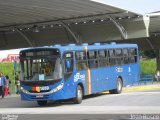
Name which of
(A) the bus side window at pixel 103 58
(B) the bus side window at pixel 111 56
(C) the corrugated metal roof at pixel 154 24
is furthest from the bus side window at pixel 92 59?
(C) the corrugated metal roof at pixel 154 24

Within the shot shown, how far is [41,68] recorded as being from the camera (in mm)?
23547

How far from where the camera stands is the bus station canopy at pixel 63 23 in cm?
3209

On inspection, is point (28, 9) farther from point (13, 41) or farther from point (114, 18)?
point (13, 41)

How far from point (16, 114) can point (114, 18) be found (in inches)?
807

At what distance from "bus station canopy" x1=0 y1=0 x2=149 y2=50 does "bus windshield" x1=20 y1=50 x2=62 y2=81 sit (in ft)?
21.7

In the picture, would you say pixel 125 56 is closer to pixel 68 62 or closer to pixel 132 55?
pixel 132 55

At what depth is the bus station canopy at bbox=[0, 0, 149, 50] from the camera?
32094 mm

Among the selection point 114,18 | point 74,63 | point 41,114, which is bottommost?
point 41,114

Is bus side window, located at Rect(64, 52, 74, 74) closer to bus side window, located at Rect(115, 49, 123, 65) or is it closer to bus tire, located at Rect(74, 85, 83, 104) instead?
bus tire, located at Rect(74, 85, 83, 104)

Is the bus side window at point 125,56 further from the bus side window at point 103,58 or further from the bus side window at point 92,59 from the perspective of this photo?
the bus side window at point 92,59

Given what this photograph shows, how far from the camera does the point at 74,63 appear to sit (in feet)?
80.6

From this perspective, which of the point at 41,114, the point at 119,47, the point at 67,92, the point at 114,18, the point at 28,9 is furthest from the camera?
the point at 114,18

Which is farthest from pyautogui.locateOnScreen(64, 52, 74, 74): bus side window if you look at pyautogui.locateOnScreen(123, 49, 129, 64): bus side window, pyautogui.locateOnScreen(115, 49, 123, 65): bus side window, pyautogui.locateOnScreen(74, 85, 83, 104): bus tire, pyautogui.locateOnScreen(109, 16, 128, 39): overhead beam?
pyautogui.locateOnScreen(109, 16, 128, 39): overhead beam

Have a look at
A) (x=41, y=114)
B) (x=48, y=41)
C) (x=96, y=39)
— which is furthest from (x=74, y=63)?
(x=48, y=41)
